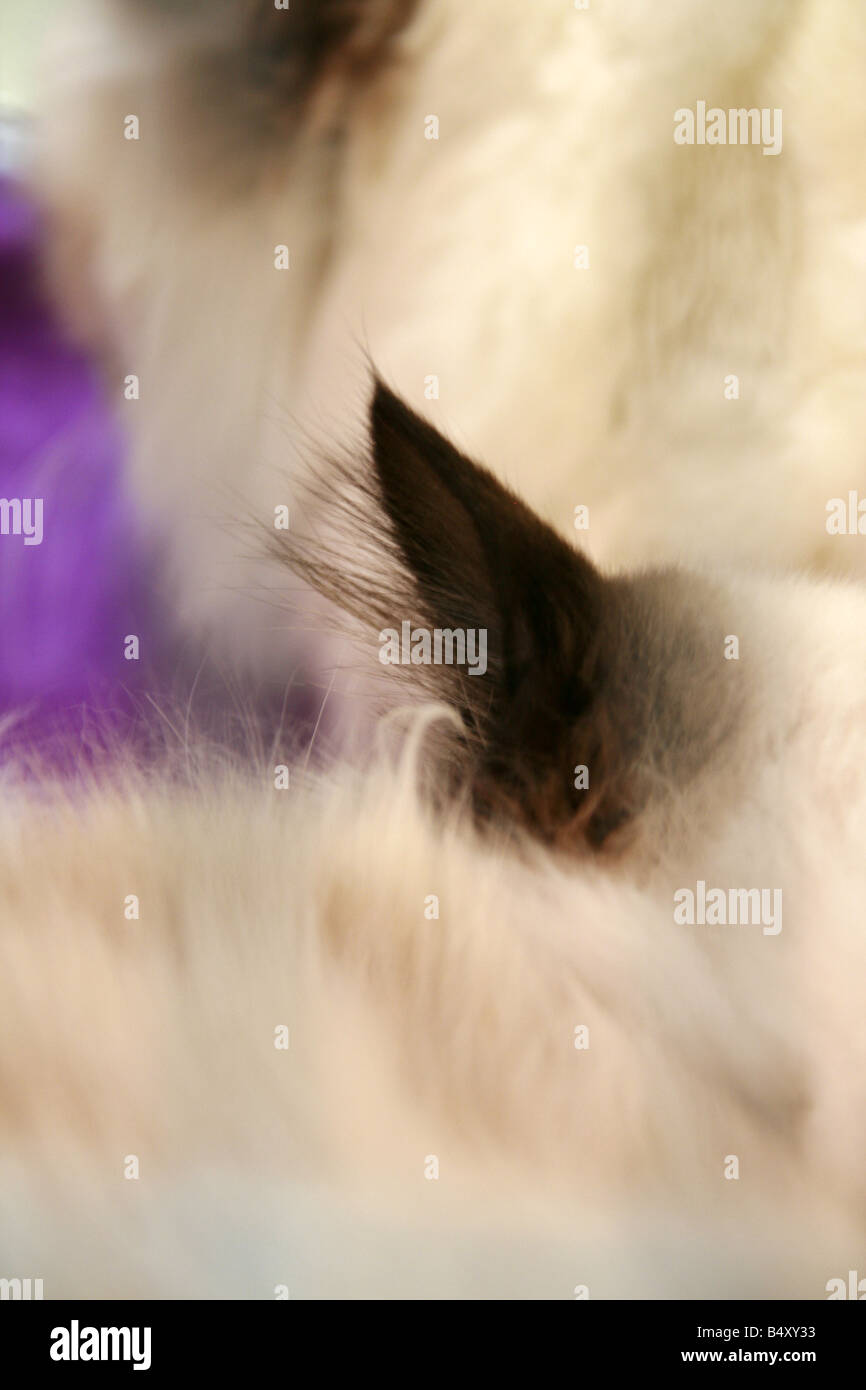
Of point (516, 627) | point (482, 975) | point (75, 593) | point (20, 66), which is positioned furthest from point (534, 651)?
point (20, 66)

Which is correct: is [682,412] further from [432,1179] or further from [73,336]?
[432,1179]

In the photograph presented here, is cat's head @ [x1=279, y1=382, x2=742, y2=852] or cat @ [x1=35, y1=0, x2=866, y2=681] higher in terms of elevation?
cat @ [x1=35, y1=0, x2=866, y2=681]

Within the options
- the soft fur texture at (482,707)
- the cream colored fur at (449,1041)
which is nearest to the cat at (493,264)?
the soft fur texture at (482,707)

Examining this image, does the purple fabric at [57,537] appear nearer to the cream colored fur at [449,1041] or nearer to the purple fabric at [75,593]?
the purple fabric at [75,593]

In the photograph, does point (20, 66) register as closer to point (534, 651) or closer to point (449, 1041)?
point (534, 651)

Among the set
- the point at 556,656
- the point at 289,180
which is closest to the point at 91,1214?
the point at 556,656

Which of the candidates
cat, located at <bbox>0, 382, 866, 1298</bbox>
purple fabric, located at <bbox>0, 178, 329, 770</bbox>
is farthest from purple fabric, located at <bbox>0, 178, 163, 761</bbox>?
cat, located at <bbox>0, 382, 866, 1298</bbox>

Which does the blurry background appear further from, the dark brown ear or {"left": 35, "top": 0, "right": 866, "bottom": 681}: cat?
the dark brown ear
